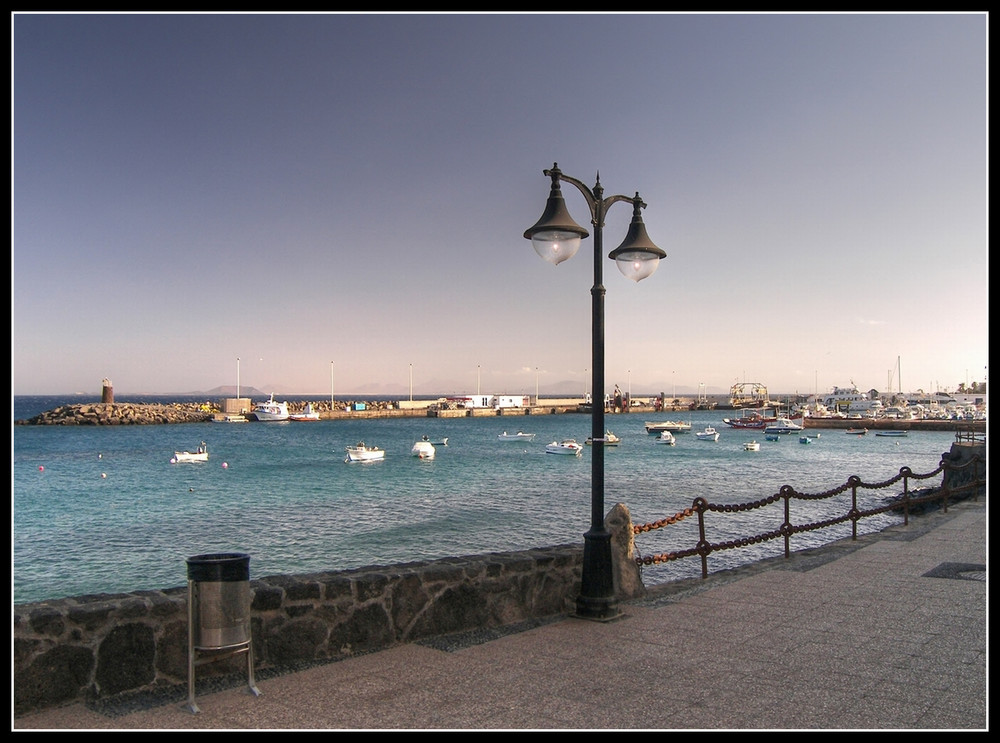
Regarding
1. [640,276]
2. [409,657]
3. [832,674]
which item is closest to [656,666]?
[832,674]

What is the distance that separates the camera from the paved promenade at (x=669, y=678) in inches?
202

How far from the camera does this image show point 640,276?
9281mm

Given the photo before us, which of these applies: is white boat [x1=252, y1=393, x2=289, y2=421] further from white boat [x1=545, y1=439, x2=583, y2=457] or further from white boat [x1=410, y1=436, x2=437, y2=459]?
white boat [x1=545, y1=439, x2=583, y2=457]

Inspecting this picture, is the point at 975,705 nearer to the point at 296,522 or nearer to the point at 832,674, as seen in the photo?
the point at 832,674

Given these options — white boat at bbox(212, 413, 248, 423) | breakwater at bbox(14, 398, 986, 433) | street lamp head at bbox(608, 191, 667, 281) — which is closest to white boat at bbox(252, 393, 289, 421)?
white boat at bbox(212, 413, 248, 423)

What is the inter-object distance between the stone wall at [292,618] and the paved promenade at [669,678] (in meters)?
0.22

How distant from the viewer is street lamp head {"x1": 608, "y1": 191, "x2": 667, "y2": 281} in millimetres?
9102

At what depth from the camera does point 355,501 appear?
39062 millimetres

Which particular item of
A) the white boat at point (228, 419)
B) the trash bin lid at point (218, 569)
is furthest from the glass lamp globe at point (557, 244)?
the white boat at point (228, 419)

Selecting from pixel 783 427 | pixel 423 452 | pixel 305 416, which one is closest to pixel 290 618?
pixel 423 452

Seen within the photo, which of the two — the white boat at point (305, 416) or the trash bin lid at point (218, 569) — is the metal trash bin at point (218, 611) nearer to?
the trash bin lid at point (218, 569)

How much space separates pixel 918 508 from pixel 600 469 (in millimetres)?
23931

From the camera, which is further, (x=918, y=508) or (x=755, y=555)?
(x=918, y=508)

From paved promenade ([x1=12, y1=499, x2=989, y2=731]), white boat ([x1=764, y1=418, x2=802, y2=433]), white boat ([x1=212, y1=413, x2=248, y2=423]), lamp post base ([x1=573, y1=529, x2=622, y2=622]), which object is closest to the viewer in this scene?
paved promenade ([x1=12, y1=499, x2=989, y2=731])
